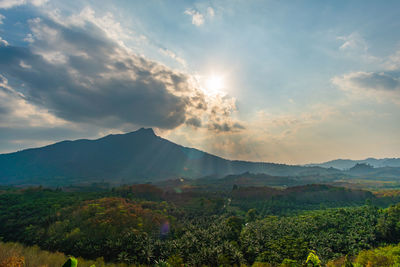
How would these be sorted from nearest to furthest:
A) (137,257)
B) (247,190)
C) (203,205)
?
(137,257), (203,205), (247,190)

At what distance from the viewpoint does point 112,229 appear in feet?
241

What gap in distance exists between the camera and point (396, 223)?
7400cm

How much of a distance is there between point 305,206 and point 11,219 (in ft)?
560

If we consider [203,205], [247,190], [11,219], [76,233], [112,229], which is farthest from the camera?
[247,190]

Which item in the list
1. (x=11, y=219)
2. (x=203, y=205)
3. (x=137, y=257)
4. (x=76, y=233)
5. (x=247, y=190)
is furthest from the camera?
(x=247, y=190)

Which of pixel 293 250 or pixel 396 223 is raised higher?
pixel 396 223

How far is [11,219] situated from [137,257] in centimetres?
6196

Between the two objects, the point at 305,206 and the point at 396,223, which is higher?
the point at 396,223

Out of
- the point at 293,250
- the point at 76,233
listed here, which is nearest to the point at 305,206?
the point at 293,250

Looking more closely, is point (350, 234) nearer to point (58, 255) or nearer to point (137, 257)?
point (137, 257)

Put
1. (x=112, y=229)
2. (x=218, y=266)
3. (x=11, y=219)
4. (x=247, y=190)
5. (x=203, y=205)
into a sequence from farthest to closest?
(x=247, y=190), (x=203, y=205), (x=11, y=219), (x=112, y=229), (x=218, y=266)

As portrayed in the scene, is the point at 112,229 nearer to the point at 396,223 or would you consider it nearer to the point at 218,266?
the point at 218,266

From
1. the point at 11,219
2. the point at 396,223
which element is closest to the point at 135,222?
the point at 11,219

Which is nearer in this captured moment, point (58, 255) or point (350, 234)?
point (58, 255)
